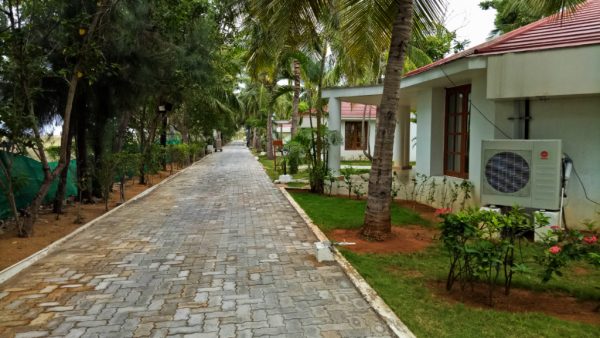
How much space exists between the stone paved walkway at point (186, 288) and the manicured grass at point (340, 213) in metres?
0.71

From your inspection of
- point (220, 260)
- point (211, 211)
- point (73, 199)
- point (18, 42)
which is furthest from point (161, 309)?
point (73, 199)

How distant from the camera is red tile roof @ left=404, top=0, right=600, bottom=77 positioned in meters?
7.53

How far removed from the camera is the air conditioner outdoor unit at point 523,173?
6.64m

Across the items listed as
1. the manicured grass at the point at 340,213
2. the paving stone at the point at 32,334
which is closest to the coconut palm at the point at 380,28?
the manicured grass at the point at 340,213

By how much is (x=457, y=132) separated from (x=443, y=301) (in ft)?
20.1

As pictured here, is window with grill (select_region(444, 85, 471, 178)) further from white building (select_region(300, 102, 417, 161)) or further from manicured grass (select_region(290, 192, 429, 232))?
white building (select_region(300, 102, 417, 161))

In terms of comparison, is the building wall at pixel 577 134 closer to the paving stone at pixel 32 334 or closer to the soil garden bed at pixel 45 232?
the paving stone at pixel 32 334

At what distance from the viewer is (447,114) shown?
1038 centimetres

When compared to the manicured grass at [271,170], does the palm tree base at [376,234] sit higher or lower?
lower

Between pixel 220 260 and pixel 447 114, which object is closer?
pixel 220 260

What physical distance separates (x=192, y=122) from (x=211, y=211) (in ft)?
69.9

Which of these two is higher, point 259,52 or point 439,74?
point 259,52

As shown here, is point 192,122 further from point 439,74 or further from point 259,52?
point 439,74

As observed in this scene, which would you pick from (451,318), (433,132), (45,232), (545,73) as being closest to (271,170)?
(433,132)
